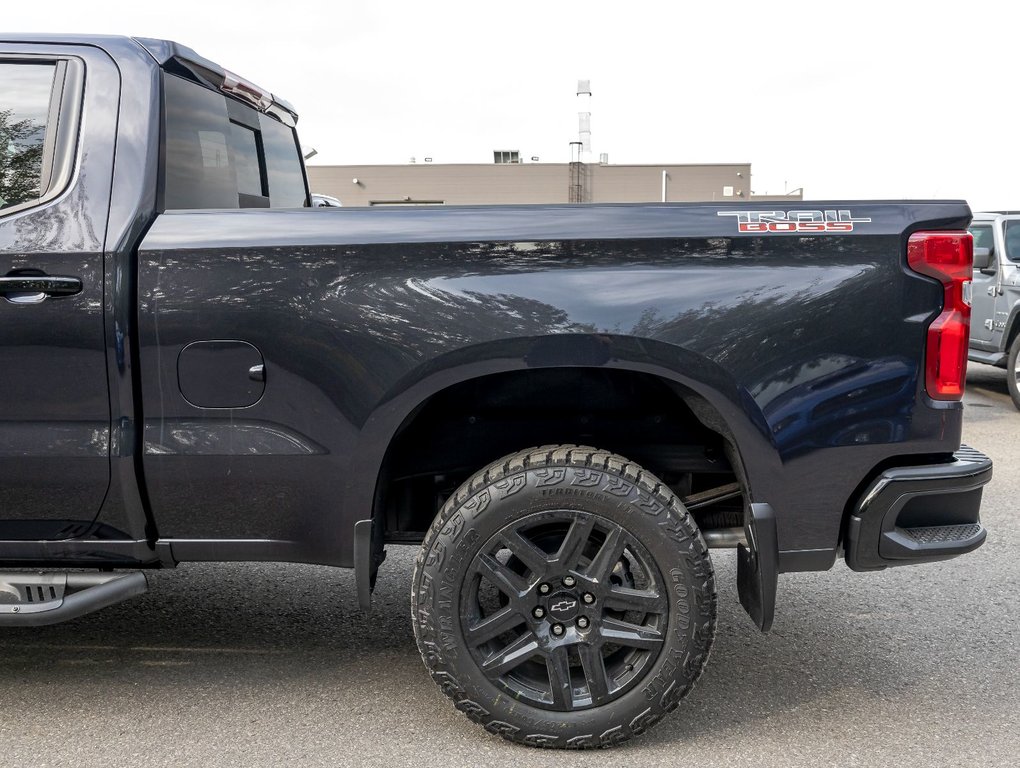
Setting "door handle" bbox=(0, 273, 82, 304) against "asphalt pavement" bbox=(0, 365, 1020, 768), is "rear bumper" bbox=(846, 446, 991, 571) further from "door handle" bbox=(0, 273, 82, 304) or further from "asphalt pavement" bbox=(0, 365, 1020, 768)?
"door handle" bbox=(0, 273, 82, 304)

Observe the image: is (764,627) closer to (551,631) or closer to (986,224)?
(551,631)

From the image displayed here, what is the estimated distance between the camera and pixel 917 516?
2627mm

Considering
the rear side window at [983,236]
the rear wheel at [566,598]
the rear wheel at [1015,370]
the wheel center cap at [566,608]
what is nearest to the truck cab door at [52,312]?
the rear wheel at [566,598]

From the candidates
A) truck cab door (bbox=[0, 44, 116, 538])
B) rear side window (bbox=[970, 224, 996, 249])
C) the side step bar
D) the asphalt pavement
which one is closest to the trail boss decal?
the asphalt pavement

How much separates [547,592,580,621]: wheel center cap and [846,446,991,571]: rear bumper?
2.75ft

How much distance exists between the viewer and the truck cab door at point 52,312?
2.57m

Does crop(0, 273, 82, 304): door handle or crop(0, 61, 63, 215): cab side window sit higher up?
crop(0, 61, 63, 215): cab side window

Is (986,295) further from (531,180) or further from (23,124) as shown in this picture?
(531,180)

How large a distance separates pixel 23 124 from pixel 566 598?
7.37 feet

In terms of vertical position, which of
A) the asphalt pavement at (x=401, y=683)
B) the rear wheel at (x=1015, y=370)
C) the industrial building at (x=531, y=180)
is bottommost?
the asphalt pavement at (x=401, y=683)

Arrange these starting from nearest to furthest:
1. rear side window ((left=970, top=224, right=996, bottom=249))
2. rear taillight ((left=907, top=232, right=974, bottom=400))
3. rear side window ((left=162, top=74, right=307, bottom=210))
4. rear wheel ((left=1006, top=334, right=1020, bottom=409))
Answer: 1. rear taillight ((left=907, top=232, right=974, bottom=400))
2. rear side window ((left=162, top=74, right=307, bottom=210))
3. rear wheel ((left=1006, top=334, right=1020, bottom=409))
4. rear side window ((left=970, top=224, right=996, bottom=249))

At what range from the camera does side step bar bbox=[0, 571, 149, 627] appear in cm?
262

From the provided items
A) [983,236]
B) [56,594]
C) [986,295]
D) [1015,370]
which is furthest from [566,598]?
[983,236]

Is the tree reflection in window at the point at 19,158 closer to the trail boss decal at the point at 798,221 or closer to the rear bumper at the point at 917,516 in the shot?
the trail boss decal at the point at 798,221
